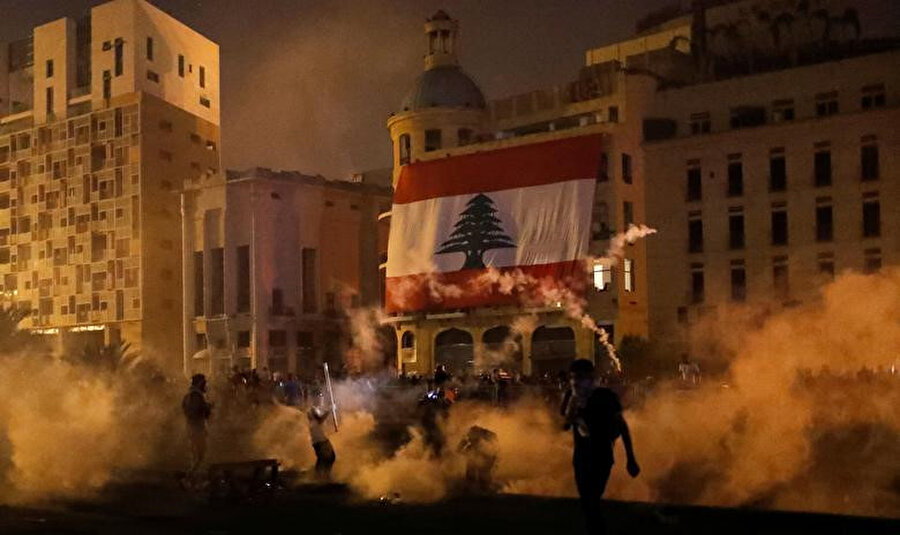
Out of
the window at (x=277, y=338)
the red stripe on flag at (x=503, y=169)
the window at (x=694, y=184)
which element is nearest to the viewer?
the red stripe on flag at (x=503, y=169)

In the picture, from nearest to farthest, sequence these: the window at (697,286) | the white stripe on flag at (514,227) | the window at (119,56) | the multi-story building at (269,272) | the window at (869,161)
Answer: the window at (869,161) < the white stripe on flag at (514,227) < the window at (697,286) < the multi-story building at (269,272) < the window at (119,56)

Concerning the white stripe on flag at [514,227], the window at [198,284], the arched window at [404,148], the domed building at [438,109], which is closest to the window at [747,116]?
the white stripe on flag at [514,227]

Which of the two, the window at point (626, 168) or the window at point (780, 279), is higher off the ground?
the window at point (626, 168)

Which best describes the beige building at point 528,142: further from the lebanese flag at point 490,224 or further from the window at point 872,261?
the window at point 872,261

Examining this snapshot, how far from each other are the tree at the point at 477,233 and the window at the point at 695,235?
9.26 m

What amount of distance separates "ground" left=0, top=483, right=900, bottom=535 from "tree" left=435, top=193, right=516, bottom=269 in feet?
134

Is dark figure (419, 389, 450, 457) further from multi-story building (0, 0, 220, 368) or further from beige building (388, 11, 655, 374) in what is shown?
multi-story building (0, 0, 220, 368)

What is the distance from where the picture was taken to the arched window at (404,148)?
65.2 metres

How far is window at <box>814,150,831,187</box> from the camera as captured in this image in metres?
52.5

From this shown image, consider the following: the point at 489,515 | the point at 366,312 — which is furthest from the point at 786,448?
the point at 366,312

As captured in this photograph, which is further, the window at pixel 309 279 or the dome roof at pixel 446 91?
the window at pixel 309 279

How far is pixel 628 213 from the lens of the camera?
5731 centimetres

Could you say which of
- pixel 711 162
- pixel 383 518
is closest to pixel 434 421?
pixel 383 518

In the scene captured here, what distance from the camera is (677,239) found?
5647 centimetres
